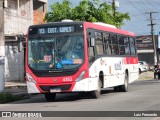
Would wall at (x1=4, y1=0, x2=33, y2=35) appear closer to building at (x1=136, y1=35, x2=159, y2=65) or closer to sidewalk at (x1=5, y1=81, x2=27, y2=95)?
sidewalk at (x1=5, y1=81, x2=27, y2=95)

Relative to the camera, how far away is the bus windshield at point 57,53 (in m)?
18.5

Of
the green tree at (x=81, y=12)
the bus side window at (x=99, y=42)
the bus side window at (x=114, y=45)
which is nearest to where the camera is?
the bus side window at (x=99, y=42)

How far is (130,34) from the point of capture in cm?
2658

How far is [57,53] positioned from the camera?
18.6 metres

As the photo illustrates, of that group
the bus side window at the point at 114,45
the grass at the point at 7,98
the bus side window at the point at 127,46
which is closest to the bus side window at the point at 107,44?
the bus side window at the point at 114,45

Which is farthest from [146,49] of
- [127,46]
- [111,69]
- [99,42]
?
[99,42]

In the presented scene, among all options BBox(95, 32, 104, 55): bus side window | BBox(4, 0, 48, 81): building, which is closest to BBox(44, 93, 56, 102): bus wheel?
BBox(95, 32, 104, 55): bus side window

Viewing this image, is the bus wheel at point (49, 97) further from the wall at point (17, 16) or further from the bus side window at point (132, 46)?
the wall at point (17, 16)

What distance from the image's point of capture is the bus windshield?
60.7ft

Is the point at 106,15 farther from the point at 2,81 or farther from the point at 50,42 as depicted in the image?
the point at 50,42

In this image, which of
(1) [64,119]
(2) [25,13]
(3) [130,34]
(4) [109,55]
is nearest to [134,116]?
(1) [64,119]

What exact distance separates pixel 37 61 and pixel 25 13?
65.3 feet

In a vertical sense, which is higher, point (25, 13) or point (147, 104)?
point (25, 13)

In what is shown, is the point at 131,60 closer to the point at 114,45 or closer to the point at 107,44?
the point at 114,45
